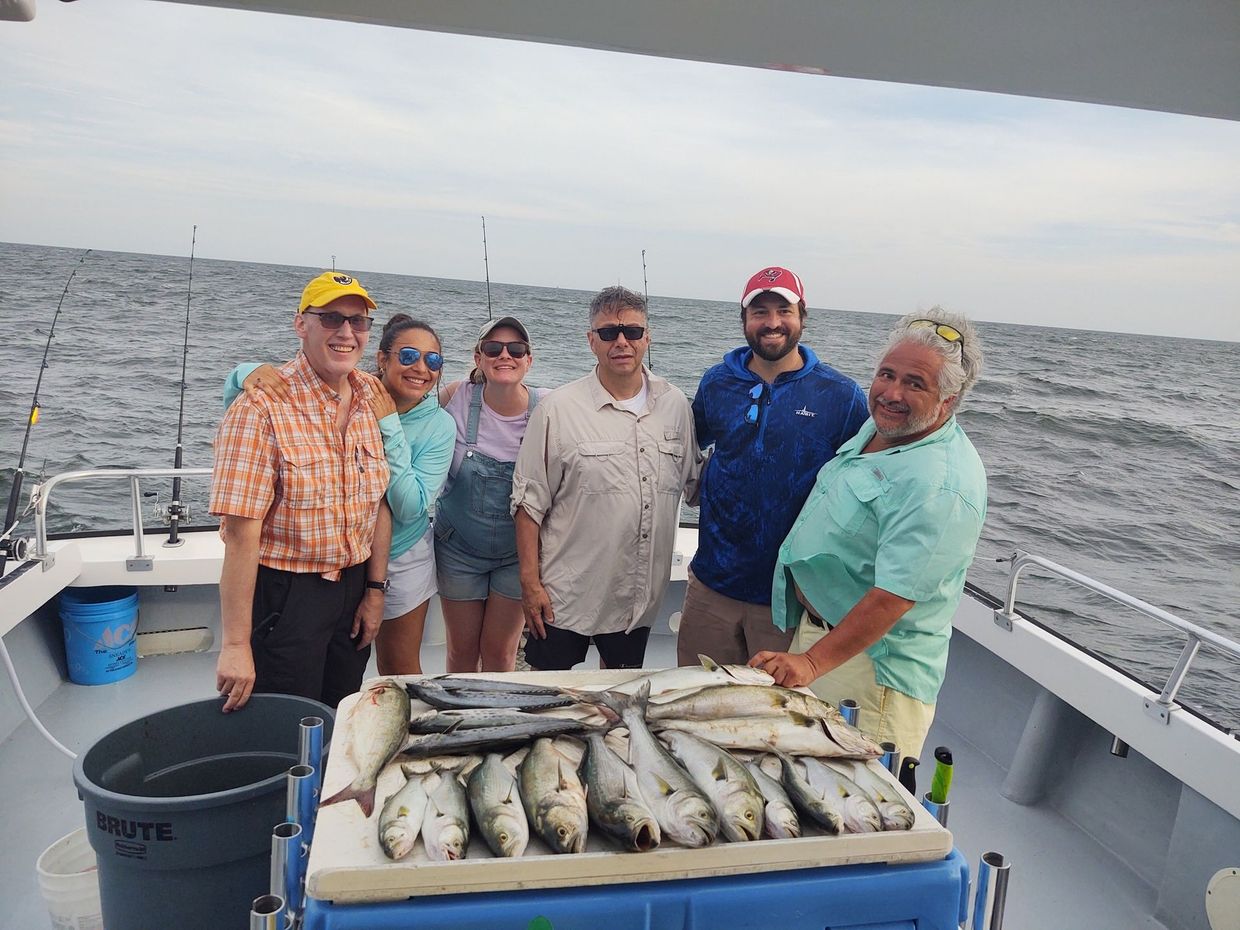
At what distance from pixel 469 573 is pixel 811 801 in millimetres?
2025

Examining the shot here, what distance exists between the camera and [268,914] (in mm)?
1244

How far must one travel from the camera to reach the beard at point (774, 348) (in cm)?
281

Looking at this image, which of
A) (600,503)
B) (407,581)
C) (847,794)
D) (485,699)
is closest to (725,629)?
(600,503)

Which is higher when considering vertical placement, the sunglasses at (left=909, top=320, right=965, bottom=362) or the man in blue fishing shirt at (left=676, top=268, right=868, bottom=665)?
the sunglasses at (left=909, top=320, right=965, bottom=362)

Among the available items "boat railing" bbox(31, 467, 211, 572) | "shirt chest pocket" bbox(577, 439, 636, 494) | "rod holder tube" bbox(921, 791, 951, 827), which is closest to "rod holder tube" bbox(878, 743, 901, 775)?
"rod holder tube" bbox(921, 791, 951, 827)

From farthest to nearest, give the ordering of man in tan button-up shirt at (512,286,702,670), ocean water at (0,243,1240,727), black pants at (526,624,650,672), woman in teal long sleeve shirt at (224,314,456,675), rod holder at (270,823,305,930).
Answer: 1. ocean water at (0,243,1240,727)
2. black pants at (526,624,650,672)
3. man in tan button-up shirt at (512,286,702,670)
4. woman in teal long sleeve shirt at (224,314,456,675)
5. rod holder at (270,823,305,930)

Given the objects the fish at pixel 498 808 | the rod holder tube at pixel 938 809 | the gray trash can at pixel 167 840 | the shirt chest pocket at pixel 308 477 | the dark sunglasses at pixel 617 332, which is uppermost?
the dark sunglasses at pixel 617 332

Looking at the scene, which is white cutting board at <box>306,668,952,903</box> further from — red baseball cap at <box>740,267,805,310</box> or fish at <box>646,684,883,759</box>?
red baseball cap at <box>740,267,805,310</box>

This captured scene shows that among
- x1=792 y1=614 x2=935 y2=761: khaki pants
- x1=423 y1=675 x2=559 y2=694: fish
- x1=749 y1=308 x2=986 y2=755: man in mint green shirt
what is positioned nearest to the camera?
x1=423 y1=675 x2=559 y2=694: fish

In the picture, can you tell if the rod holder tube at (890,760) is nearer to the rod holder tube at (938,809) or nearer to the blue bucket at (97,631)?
the rod holder tube at (938,809)

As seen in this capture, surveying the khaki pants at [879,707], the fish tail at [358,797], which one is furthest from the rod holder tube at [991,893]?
the fish tail at [358,797]

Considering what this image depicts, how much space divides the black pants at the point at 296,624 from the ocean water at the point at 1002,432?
3307 millimetres

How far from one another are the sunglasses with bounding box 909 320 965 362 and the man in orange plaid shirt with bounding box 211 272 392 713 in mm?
1629

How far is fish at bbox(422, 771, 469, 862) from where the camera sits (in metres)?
1.28
